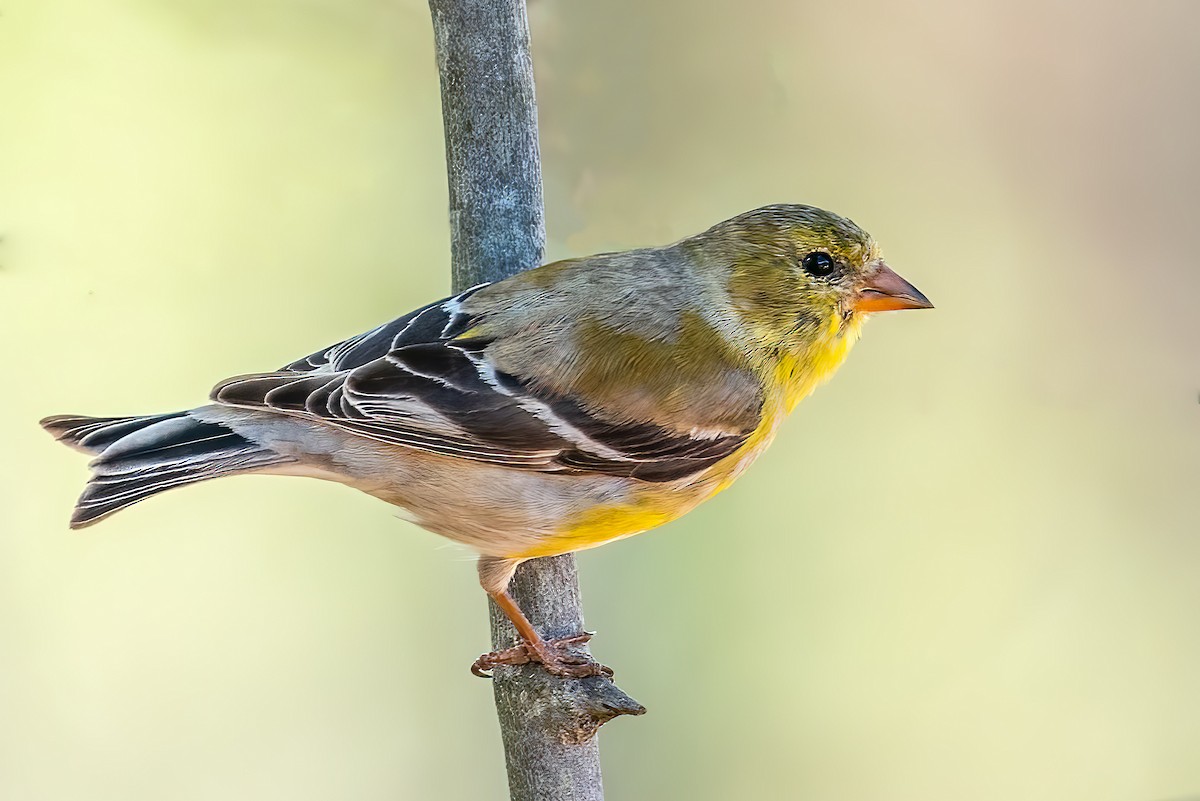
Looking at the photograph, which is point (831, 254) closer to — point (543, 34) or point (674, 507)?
point (674, 507)

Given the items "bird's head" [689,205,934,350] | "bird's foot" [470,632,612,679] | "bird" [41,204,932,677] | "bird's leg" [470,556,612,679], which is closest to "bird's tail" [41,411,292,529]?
"bird" [41,204,932,677]

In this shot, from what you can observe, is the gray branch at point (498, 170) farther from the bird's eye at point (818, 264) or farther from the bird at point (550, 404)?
the bird's eye at point (818, 264)

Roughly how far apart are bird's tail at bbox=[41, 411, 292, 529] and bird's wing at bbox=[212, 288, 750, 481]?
69 millimetres

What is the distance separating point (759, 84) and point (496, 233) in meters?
0.95

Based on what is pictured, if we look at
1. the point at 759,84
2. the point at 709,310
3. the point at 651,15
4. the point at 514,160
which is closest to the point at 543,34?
the point at 651,15

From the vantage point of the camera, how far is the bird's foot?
1.60m

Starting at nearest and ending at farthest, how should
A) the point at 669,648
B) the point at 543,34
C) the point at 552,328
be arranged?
the point at 552,328 < the point at 669,648 < the point at 543,34

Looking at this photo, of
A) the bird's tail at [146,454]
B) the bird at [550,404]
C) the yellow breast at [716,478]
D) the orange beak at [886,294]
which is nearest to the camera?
the bird's tail at [146,454]

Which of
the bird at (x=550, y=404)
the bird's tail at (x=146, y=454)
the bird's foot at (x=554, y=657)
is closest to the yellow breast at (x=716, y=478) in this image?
the bird at (x=550, y=404)

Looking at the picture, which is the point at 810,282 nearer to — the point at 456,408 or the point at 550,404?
the point at 550,404

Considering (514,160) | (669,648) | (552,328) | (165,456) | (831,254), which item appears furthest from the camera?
(669,648)

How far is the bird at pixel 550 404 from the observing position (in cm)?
146

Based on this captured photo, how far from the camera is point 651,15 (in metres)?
2.45

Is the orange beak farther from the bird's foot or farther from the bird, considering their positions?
the bird's foot
